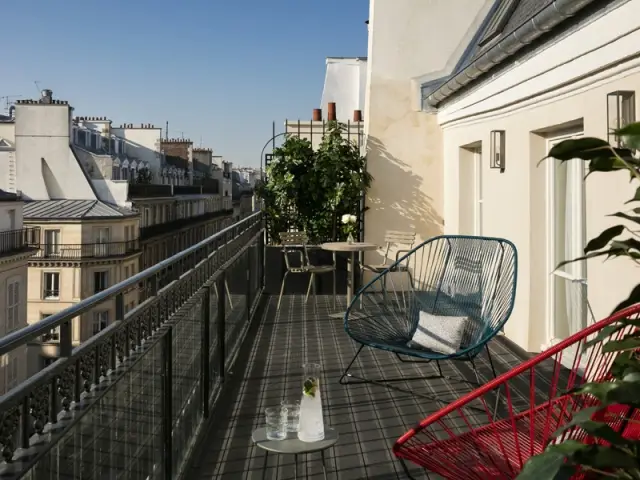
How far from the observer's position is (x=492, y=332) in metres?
3.75

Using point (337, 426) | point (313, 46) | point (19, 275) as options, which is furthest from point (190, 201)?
point (337, 426)

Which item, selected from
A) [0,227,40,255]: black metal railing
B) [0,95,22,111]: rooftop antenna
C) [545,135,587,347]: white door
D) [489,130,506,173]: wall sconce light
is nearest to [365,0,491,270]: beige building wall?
[489,130,506,173]: wall sconce light

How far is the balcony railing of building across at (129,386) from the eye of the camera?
1322 mm

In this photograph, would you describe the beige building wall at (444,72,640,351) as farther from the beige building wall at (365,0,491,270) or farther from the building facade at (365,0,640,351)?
the beige building wall at (365,0,491,270)

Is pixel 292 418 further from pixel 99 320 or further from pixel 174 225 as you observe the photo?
pixel 174 225

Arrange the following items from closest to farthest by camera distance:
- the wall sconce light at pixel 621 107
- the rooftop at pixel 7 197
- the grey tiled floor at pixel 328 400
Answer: the grey tiled floor at pixel 328 400
the wall sconce light at pixel 621 107
the rooftop at pixel 7 197

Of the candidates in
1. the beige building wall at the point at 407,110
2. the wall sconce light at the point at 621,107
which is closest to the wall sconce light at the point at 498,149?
the wall sconce light at the point at 621,107

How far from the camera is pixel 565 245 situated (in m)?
4.72

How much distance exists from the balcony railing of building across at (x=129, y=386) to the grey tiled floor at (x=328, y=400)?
0.57ft

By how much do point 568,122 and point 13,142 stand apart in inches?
1290

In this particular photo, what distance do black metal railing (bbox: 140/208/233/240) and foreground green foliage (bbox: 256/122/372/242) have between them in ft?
84.9

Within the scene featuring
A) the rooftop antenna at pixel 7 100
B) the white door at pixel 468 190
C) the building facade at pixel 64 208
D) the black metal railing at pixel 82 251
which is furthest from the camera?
the rooftop antenna at pixel 7 100

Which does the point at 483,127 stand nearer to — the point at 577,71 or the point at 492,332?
the point at 577,71

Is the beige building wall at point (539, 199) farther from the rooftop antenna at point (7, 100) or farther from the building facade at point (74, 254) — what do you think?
the rooftop antenna at point (7, 100)
